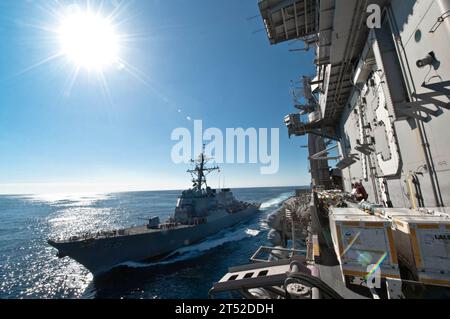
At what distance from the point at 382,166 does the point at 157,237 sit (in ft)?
72.2

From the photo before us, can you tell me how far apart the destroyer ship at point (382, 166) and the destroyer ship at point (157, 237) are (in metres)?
16.7

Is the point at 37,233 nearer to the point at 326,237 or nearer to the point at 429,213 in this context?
the point at 326,237

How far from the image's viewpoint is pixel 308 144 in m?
27.9

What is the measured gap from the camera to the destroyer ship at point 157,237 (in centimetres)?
1945

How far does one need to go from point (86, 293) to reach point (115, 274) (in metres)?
3.00

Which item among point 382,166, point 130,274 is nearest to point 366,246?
point 382,166

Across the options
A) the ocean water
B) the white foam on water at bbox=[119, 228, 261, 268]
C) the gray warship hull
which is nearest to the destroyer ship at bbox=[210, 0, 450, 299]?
the ocean water

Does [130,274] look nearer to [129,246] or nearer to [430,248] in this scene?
[129,246]

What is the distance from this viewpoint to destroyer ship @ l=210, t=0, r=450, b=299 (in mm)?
3492

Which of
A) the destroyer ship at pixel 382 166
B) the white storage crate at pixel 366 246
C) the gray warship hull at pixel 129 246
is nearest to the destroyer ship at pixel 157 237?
the gray warship hull at pixel 129 246

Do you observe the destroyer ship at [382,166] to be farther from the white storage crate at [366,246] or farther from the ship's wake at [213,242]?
the ship's wake at [213,242]

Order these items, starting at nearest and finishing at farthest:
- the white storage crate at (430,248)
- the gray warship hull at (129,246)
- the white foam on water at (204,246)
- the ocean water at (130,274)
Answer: the white storage crate at (430,248) → the ocean water at (130,274) → the gray warship hull at (129,246) → the white foam on water at (204,246)

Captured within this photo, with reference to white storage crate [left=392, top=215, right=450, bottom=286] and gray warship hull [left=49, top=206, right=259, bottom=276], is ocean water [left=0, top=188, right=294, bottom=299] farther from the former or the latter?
white storage crate [left=392, top=215, right=450, bottom=286]

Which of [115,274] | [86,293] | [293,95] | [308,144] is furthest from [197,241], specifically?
[293,95]
